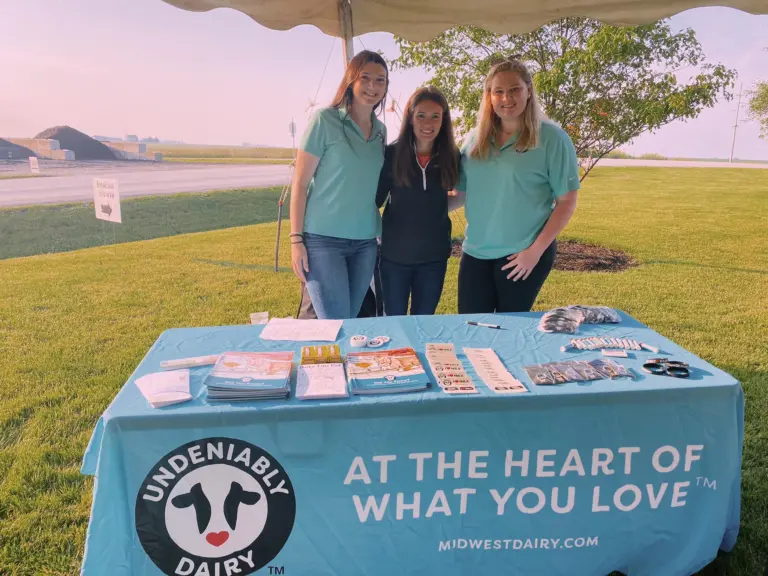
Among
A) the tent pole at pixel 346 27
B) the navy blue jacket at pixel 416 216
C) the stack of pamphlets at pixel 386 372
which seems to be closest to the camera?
the stack of pamphlets at pixel 386 372

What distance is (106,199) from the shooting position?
5.89 m

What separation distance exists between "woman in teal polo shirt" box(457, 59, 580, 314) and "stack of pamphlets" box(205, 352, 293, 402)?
103 cm

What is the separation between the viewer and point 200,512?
134cm

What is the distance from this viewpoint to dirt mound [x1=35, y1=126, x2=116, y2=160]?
30.2ft

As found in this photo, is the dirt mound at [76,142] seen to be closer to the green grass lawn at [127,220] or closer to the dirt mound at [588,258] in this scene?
the green grass lawn at [127,220]

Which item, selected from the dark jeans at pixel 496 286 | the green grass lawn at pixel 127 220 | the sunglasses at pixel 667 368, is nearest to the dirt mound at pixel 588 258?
the dark jeans at pixel 496 286

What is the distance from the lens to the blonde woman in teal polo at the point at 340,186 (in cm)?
215

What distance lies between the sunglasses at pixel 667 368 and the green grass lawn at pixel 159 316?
68 centimetres

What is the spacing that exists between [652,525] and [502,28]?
117 inches

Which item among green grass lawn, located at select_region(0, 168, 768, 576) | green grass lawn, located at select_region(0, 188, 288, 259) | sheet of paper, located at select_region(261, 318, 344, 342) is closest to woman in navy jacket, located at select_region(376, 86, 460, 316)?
sheet of paper, located at select_region(261, 318, 344, 342)

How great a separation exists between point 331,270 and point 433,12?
1947mm

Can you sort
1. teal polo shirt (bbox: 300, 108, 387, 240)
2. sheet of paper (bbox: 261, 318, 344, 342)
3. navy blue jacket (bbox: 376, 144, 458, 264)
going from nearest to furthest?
1. sheet of paper (bbox: 261, 318, 344, 342)
2. teal polo shirt (bbox: 300, 108, 387, 240)
3. navy blue jacket (bbox: 376, 144, 458, 264)

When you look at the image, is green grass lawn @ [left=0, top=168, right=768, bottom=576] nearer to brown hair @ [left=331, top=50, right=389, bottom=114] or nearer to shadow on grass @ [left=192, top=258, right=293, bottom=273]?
shadow on grass @ [left=192, top=258, right=293, bottom=273]

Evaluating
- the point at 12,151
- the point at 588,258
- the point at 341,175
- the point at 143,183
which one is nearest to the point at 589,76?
the point at 588,258
